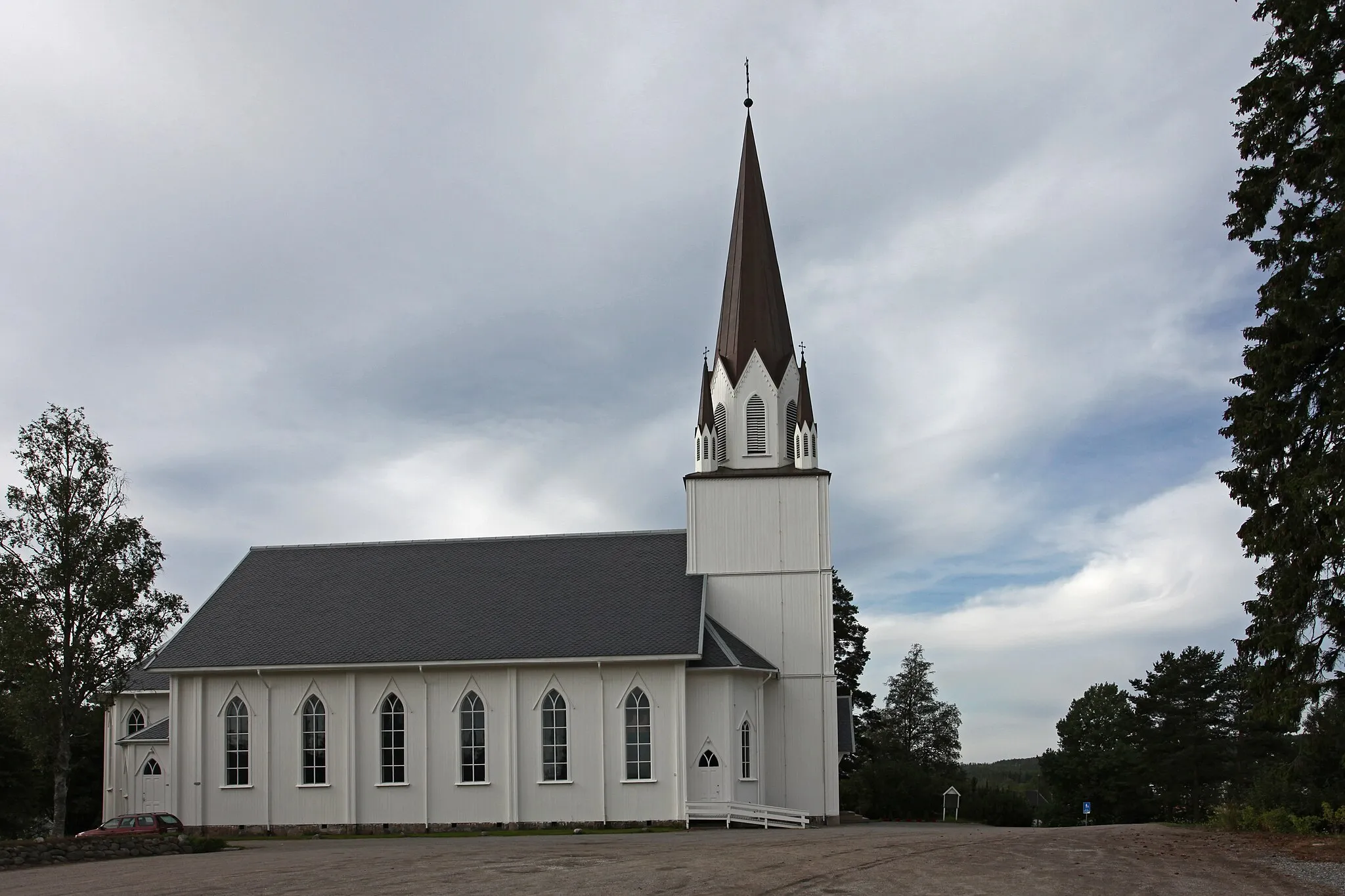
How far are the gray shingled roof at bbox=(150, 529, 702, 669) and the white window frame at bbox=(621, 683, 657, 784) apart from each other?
53.8 inches

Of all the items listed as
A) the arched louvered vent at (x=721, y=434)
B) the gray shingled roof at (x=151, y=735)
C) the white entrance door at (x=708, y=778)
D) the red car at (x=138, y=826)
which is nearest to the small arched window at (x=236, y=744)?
the gray shingled roof at (x=151, y=735)

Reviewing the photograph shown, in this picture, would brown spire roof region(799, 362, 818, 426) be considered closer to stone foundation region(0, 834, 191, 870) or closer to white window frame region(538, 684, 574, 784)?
white window frame region(538, 684, 574, 784)

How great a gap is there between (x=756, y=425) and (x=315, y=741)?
652 inches

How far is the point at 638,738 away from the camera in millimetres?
35875

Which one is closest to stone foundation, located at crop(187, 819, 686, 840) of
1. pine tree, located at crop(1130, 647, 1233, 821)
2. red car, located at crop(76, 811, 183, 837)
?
red car, located at crop(76, 811, 183, 837)

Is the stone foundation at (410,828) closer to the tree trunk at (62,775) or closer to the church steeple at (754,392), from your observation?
the tree trunk at (62,775)

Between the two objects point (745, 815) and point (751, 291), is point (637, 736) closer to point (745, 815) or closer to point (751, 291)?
point (745, 815)

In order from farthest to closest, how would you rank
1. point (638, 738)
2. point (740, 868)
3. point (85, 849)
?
point (638, 738) < point (85, 849) < point (740, 868)

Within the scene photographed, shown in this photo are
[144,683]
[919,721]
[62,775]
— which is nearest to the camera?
[62,775]

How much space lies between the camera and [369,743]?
3697 centimetres

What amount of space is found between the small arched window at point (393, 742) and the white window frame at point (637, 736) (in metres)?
6.58

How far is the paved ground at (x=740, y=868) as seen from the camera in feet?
58.0

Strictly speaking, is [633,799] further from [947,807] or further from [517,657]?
[947,807]

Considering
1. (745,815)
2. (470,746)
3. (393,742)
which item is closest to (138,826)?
(393,742)
